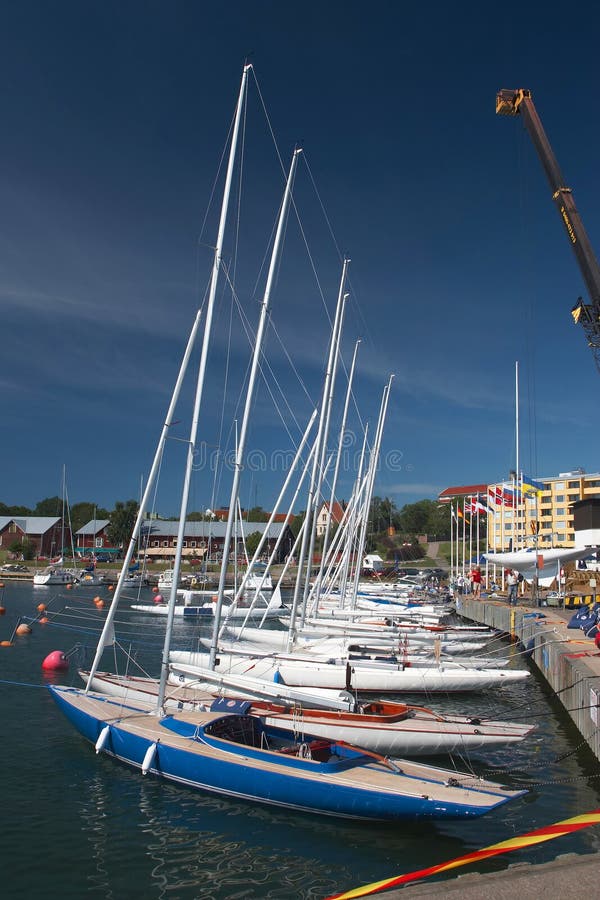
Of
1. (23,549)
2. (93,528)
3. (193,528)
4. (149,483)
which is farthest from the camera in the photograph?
(93,528)

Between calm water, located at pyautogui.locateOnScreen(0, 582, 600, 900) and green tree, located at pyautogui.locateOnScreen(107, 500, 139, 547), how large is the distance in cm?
12168

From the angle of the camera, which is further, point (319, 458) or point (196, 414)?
point (319, 458)

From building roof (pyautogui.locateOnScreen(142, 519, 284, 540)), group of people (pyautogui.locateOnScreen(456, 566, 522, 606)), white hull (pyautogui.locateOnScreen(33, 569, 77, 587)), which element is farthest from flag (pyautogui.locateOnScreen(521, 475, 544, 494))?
building roof (pyautogui.locateOnScreen(142, 519, 284, 540))

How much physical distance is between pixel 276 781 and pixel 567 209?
30996 mm

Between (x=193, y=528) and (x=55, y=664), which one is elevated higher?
(x=193, y=528)

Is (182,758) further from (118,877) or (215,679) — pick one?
(215,679)

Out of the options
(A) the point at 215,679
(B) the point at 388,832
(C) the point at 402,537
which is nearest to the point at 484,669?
(A) the point at 215,679

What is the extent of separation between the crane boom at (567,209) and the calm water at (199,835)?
66.7ft

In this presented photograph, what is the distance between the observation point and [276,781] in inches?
546

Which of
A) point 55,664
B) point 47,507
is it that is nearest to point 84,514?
point 47,507

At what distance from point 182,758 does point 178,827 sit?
5.14 feet

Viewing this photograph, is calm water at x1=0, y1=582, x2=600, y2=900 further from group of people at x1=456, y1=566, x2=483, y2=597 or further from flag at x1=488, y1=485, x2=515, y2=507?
group of people at x1=456, y1=566, x2=483, y2=597

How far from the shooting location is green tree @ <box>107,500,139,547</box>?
13750 cm

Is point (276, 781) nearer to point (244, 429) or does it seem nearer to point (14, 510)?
point (244, 429)
